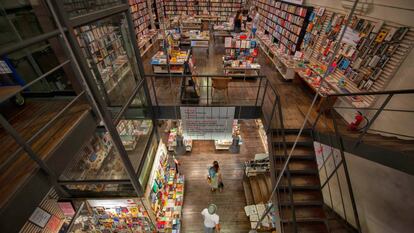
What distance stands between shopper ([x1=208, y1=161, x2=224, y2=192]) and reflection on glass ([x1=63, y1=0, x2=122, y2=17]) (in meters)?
4.61

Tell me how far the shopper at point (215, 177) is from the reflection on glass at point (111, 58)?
3208 millimetres

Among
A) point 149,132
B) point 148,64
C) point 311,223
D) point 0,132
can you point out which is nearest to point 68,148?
point 0,132

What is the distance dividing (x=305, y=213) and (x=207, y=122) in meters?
2.86

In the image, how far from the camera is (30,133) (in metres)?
2.56

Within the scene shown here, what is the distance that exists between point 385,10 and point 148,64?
8.40 meters

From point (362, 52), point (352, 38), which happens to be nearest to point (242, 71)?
point (352, 38)

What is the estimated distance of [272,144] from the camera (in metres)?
4.17

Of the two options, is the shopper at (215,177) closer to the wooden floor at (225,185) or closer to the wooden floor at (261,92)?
the wooden floor at (225,185)

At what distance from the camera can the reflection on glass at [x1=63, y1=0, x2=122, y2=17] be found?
7.66 feet

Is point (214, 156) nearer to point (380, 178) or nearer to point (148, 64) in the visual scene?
point (380, 178)

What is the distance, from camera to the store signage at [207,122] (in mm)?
4609

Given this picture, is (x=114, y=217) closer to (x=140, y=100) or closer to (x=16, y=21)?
(x=140, y=100)

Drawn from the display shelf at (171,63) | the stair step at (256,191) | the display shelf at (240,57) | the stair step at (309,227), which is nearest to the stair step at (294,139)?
the stair step at (309,227)

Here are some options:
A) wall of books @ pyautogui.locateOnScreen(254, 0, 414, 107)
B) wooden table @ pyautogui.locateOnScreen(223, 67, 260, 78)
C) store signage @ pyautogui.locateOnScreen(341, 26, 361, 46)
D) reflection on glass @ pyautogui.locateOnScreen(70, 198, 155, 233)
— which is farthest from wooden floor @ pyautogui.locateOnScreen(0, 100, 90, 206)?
store signage @ pyautogui.locateOnScreen(341, 26, 361, 46)
